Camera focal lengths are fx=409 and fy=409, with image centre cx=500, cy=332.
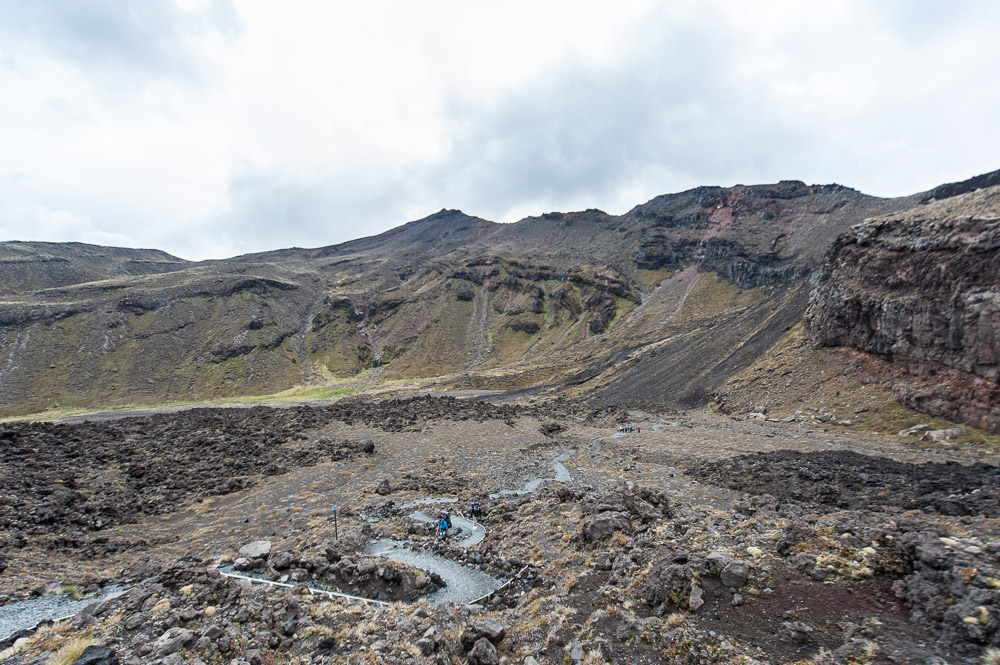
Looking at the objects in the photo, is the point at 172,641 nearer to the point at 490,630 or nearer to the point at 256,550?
the point at 490,630

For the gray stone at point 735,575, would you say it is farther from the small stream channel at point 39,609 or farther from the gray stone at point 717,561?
the small stream channel at point 39,609

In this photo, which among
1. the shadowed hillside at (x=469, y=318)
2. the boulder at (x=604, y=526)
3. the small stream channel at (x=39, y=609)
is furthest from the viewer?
the shadowed hillside at (x=469, y=318)

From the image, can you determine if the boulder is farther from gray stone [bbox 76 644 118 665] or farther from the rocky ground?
gray stone [bbox 76 644 118 665]

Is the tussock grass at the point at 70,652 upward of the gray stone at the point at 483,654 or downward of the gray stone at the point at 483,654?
upward

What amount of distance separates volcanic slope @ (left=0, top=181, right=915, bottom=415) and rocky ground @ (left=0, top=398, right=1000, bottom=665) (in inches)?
1248

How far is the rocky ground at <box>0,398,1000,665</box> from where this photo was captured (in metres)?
7.26

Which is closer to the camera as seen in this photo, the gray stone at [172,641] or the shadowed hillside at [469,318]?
the gray stone at [172,641]

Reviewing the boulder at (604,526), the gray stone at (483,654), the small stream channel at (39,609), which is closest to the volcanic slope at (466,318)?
the boulder at (604,526)

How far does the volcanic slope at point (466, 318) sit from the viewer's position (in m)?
78.8

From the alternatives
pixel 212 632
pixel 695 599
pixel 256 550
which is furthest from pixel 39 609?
pixel 695 599

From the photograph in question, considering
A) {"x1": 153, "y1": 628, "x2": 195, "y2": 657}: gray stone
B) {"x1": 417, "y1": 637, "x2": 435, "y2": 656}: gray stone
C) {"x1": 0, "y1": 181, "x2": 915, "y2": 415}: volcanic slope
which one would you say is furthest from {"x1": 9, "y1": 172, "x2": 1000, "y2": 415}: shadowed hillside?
{"x1": 153, "y1": 628, "x2": 195, "y2": 657}: gray stone

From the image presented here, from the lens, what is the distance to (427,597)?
11750mm

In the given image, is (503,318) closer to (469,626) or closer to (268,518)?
(268,518)

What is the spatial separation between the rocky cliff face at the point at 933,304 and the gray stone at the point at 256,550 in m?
36.3
